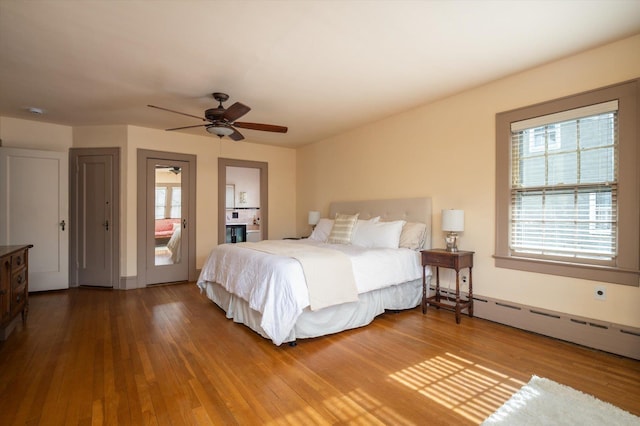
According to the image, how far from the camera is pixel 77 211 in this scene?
16.4 ft

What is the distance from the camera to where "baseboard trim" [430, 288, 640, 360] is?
8.26 ft

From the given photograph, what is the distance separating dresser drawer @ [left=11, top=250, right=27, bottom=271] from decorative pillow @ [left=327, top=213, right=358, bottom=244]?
3531 millimetres

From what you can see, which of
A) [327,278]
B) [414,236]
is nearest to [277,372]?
[327,278]

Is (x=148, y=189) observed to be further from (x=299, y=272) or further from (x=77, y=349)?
(x=299, y=272)

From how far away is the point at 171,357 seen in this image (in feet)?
8.38

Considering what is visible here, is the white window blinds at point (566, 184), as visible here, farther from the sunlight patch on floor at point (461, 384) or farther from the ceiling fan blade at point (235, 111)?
the ceiling fan blade at point (235, 111)

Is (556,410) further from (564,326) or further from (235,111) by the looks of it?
(235,111)

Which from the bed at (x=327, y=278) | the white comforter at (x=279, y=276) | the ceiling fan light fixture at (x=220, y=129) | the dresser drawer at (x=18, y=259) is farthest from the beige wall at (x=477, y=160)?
the dresser drawer at (x=18, y=259)

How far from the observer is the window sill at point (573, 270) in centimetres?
252

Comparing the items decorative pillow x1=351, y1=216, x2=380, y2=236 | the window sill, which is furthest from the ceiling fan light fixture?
the window sill

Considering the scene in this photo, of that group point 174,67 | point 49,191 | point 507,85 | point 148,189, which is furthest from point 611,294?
point 49,191

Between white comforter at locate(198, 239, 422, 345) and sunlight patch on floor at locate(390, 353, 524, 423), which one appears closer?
sunlight patch on floor at locate(390, 353, 524, 423)

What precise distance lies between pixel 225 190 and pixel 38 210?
110 inches

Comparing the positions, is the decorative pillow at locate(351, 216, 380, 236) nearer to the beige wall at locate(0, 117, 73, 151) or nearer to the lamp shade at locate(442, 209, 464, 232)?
the lamp shade at locate(442, 209, 464, 232)
